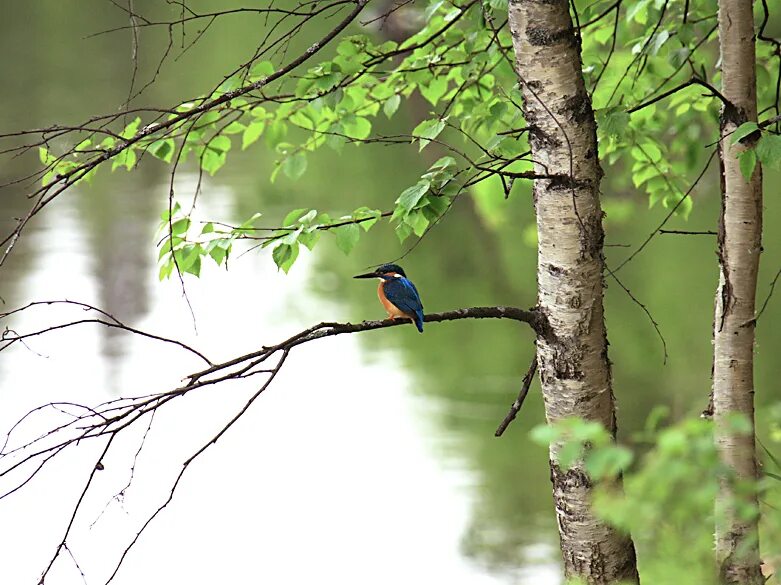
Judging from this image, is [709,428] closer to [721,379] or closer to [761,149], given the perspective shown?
[761,149]

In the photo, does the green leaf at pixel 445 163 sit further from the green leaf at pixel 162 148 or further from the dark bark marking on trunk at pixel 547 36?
the green leaf at pixel 162 148

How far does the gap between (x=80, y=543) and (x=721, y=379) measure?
6.51 ft

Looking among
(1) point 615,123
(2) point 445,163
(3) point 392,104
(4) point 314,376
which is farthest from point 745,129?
(4) point 314,376

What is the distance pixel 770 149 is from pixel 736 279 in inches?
10.2

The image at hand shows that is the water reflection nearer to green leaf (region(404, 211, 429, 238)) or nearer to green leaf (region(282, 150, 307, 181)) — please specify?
green leaf (region(282, 150, 307, 181))

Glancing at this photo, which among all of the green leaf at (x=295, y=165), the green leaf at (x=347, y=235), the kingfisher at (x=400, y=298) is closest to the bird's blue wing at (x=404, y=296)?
the kingfisher at (x=400, y=298)

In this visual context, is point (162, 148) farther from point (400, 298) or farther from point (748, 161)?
point (748, 161)

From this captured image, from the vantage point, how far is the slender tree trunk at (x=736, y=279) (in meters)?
1.22

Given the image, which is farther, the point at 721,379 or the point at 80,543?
the point at 80,543

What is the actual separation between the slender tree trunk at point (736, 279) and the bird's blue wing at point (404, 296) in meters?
0.40

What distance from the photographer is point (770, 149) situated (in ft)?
3.41

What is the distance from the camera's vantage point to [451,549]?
8.54ft

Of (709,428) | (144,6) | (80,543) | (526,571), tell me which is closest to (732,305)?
(709,428)

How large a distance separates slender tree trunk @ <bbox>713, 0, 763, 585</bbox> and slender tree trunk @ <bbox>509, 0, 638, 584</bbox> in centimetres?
21
